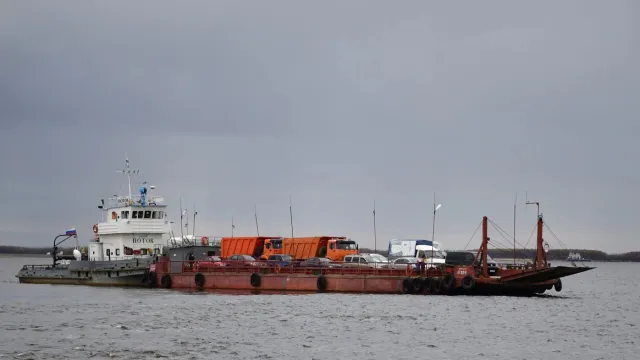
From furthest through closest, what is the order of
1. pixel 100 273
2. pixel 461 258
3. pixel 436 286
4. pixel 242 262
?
pixel 100 273 → pixel 242 262 → pixel 461 258 → pixel 436 286

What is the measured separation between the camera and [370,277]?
53.6 metres

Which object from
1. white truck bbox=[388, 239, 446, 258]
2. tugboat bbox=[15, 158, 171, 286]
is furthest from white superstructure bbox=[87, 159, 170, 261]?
white truck bbox=[388, 239, 446, 258]

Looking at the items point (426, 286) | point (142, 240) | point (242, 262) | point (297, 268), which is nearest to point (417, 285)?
point (426, 286)

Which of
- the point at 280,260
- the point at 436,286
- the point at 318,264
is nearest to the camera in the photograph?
the point at 436,286

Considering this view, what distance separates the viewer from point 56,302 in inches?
2013

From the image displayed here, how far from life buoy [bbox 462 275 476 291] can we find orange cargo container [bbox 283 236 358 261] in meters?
16.1

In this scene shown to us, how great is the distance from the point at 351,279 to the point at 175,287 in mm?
13872

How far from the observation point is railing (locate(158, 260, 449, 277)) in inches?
2082

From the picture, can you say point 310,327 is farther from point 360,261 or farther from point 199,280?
point 199,280

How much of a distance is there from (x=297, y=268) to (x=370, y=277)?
5656mm

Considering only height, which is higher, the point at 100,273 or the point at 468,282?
the point at 100,273

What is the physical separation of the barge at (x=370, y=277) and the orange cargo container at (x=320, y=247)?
7024 millimetres

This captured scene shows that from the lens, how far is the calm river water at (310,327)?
3341 cm

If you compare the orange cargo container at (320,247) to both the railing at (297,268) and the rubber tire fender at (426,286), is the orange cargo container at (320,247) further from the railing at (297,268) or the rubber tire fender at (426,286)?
the rubber tire fender at (426,286)
